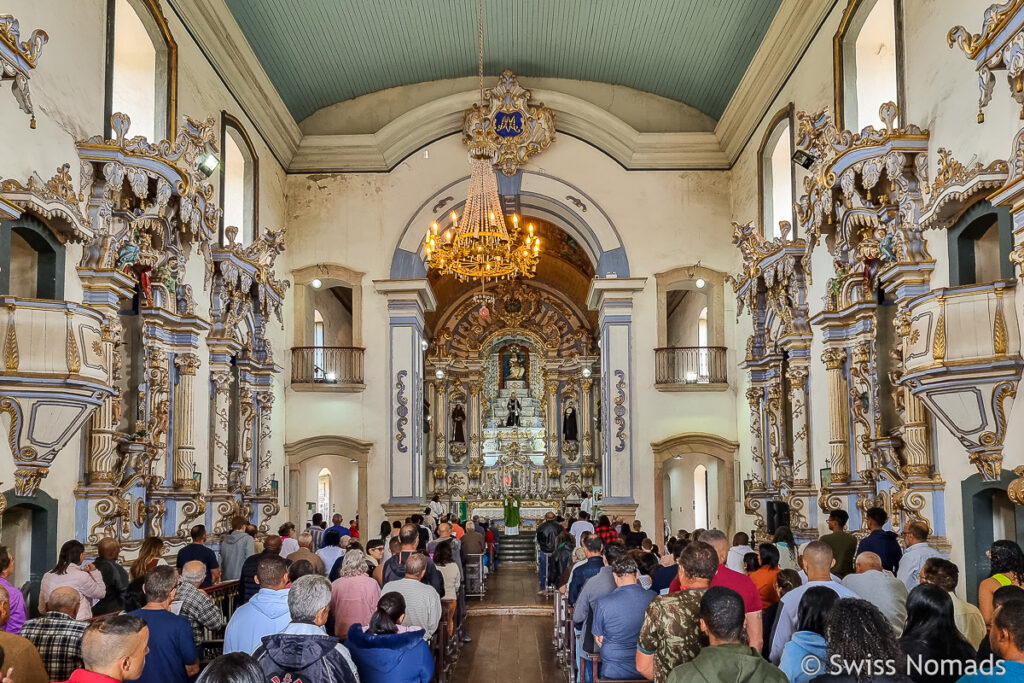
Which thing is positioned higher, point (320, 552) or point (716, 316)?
point (716, 316)

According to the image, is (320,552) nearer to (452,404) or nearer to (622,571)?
(622,571)

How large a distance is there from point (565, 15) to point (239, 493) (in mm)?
8905

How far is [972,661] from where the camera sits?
4.11 m

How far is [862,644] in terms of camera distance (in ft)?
11.1

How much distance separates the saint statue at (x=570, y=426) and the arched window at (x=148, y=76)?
17.9 m

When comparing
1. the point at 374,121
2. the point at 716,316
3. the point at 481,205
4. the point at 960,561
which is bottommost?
the point at 960,561

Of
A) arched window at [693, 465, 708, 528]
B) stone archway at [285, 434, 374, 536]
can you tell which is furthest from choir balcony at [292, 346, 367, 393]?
arched window at [693, 465, 708, 528]

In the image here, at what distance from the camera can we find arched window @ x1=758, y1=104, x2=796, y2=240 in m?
14.9

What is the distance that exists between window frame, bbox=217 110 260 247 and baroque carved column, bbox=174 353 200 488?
2.37 m

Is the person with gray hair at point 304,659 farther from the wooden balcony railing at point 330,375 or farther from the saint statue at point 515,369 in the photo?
the saint statue at point 515,369

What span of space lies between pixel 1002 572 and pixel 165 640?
4.40 m

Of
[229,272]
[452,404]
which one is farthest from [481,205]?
[452,404]

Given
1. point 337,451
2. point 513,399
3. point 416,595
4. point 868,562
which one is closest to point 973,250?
point 868,562

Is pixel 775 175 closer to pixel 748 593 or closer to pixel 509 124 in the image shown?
pixel 509 124
